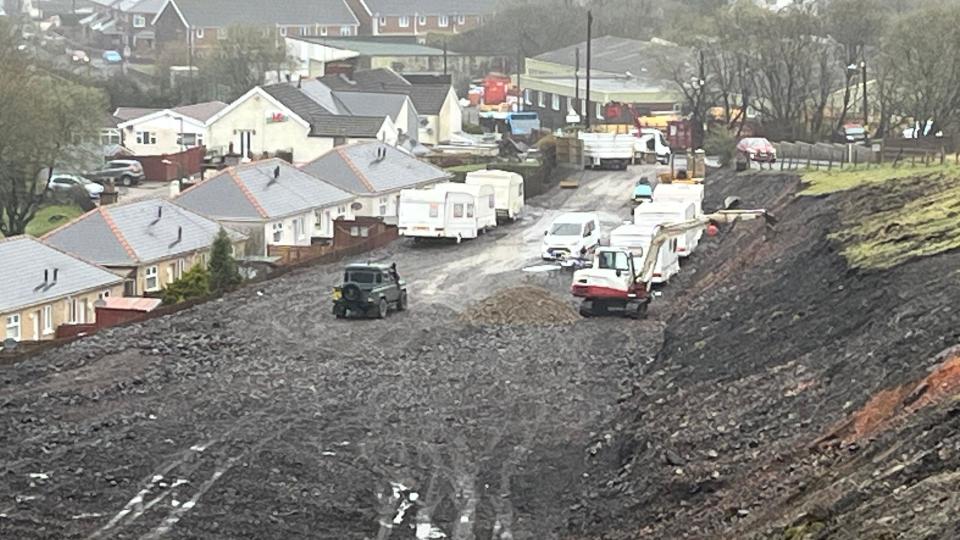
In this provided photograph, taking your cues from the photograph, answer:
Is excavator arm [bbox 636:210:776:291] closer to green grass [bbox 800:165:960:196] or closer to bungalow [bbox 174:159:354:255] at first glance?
green grass [bbox 800:165:960:196]

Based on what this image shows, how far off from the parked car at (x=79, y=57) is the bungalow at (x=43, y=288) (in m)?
71.0

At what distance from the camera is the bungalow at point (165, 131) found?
3105 inches

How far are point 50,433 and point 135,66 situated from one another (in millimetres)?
102614

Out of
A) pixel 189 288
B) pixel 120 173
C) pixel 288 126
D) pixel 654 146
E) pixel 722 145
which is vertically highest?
pixel 288 126

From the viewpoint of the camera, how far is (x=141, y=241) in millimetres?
44656

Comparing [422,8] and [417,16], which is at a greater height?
[422,8]

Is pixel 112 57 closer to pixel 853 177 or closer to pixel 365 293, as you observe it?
pixel 853 177

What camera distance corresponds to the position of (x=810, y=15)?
250 feet

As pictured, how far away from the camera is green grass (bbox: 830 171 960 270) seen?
1172 inches

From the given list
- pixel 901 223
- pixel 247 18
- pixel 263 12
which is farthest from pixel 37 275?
pixel 263 12

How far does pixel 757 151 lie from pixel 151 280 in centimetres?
2623

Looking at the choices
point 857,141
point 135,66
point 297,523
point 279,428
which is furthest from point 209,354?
point 135,66

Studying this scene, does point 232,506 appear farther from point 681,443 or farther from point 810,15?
point 810,15

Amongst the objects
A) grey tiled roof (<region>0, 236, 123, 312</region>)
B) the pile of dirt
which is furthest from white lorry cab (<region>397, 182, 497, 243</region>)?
the pile of dirt
